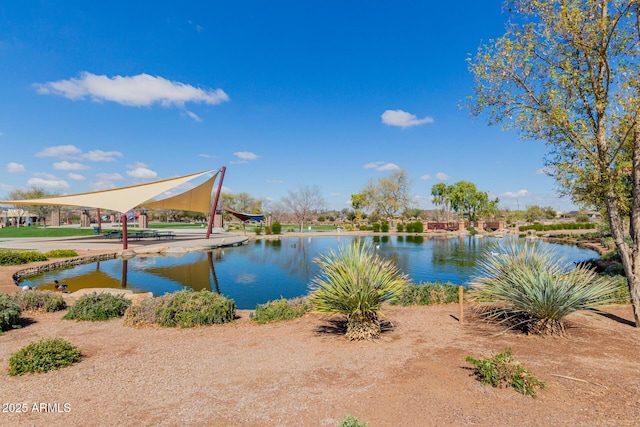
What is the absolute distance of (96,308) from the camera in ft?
23.4

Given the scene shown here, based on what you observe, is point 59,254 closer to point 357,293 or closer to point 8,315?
point 8,315

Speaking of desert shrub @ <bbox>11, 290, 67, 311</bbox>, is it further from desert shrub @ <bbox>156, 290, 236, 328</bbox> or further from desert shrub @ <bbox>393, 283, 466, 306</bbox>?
desert shrub @ <bbox>393, 283, 466, 306</bbox>

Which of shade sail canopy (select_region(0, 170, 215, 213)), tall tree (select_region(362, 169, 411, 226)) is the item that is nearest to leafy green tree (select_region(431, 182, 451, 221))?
tall tree (select_region(362, 169, 411, 226))

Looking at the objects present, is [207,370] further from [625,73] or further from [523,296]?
[625,73]

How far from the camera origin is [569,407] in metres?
3.21

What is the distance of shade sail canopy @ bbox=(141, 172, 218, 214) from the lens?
2944 centimetres

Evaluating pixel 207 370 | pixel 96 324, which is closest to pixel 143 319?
pixel 96 324

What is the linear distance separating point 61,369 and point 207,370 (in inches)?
73.2

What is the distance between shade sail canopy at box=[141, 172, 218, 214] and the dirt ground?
24.4 meters

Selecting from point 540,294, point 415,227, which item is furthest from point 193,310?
point 415,227

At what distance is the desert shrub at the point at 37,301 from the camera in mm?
7719

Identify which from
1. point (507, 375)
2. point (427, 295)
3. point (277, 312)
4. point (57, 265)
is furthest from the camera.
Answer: point (57, 265)

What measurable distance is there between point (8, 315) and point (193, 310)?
330cm

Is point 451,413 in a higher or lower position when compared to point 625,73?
lower
